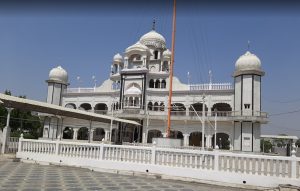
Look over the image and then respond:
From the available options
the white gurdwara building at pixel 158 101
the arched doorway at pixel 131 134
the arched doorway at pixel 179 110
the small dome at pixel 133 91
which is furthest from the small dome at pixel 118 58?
the arched doorway at pixel 179 110

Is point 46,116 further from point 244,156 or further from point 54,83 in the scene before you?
point 244,156

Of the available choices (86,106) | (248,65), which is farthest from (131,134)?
(248,65)

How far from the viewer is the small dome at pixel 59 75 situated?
129ft

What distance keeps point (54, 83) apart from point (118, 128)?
11515mm

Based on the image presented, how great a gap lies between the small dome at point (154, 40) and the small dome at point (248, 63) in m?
12.5

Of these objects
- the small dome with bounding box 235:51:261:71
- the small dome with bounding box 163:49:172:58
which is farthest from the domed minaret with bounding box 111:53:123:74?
the small dome with bounding box 235:51:261:71

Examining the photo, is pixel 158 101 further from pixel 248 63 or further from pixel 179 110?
pixel 248 63

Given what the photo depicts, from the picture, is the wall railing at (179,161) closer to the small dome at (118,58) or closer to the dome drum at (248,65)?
the dome drum at (248,65)

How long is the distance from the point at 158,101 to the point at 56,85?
14.0 metres

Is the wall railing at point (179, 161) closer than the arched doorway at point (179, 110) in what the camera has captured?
Yes

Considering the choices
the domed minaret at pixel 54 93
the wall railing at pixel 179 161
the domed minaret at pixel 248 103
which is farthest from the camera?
the domed minaret at pixel 54 93

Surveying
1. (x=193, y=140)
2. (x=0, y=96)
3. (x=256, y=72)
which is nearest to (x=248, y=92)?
(x=256, y=72)

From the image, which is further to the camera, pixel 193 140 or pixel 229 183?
pixel 193 140

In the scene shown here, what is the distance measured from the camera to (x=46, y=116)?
126 ft
